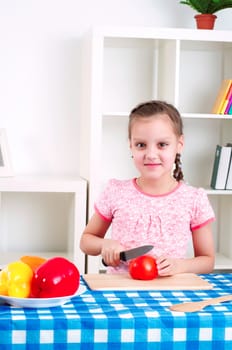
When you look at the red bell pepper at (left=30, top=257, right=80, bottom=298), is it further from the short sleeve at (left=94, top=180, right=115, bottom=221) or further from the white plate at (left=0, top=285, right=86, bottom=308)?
the short sleeve at (left=94, top=180, right=115, bottom=221)

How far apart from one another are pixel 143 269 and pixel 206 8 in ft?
7.17

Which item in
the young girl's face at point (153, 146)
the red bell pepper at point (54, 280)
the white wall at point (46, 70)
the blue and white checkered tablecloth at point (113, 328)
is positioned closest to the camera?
the blue and white checkered tablecloth at point (113, 328)

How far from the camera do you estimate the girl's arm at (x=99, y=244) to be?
6.25ft

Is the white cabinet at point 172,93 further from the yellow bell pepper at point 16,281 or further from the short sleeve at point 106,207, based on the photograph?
the yellow bell pepper at point 16,281

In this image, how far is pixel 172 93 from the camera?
3.54 metres

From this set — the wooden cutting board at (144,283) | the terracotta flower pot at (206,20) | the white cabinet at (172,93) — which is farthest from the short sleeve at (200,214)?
the terracotta flower pot at (206,20)

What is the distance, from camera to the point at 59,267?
1540 mm

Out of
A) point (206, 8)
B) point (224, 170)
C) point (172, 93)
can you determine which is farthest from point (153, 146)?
point (206, 8)

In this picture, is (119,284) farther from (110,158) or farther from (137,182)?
(110,158)

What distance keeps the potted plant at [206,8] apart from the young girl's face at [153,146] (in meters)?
1.64

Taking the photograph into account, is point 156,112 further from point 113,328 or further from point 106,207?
point 113,328

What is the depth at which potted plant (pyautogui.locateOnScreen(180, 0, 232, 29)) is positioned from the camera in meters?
3.56

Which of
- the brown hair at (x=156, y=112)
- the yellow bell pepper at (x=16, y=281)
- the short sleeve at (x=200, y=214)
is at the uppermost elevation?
the brown hair at (x=156, y=112)

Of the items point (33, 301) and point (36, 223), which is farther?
point (36, 223)
